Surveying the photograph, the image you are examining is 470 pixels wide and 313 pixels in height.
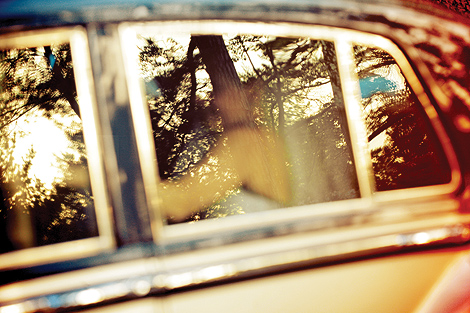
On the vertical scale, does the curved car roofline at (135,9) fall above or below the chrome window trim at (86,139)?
above

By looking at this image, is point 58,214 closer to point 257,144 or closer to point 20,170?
point 20,170

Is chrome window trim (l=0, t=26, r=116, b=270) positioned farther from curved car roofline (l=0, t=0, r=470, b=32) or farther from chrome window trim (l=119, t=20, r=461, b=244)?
chrome window trim (l=119, t=20, r=461, b=244)

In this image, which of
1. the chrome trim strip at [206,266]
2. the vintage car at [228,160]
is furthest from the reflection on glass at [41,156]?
the chrome trim strip at [206,266]

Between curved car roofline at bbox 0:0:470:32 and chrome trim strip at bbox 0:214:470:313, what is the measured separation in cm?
84

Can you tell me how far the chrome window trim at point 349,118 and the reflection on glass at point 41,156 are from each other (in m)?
0.34

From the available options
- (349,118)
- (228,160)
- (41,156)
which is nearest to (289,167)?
(228,160)

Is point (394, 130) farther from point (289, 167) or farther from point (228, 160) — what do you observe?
point (228, 160)

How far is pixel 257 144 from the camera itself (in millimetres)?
1871

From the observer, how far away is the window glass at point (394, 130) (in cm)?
136

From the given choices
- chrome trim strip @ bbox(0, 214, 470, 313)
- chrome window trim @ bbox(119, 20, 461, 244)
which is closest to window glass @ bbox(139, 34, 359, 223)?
chrome window trim @ bbox(119, 20, 461, 244)

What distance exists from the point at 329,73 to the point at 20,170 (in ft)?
5.17

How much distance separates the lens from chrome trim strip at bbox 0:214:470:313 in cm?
96

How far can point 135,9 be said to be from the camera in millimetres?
1053

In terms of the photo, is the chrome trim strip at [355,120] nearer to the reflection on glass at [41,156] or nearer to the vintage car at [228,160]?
the vintage car at [228,160]
